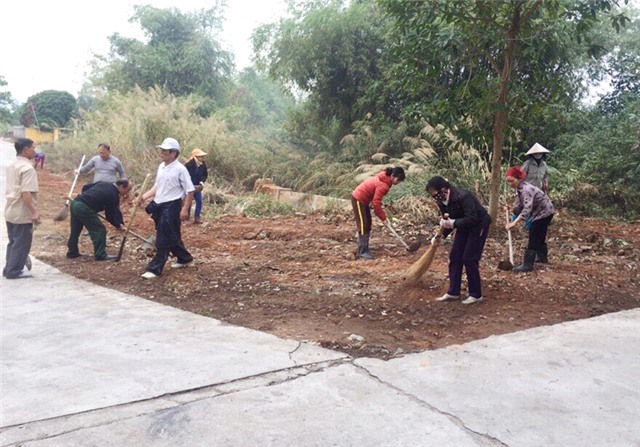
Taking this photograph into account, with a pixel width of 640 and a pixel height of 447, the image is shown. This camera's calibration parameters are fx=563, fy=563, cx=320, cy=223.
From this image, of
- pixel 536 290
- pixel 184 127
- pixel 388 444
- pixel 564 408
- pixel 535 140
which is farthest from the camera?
pixel 184 127

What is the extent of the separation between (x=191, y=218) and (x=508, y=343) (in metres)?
7.88

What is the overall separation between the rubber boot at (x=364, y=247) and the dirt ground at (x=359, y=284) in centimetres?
20

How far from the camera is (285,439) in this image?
304 cm

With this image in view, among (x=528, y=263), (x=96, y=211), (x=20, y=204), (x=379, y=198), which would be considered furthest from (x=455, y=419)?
(x=96, y=211)

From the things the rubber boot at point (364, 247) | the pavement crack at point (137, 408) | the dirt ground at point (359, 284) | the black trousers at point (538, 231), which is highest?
the black trousers at point (538, 231)

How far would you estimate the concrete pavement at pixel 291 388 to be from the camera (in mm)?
3133

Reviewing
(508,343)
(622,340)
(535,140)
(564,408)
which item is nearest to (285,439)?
(564,408)

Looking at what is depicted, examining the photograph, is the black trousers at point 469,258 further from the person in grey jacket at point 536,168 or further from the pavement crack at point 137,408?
the person in grey jacket at point 536,168

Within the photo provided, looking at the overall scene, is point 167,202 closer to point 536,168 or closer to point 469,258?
point 469,258

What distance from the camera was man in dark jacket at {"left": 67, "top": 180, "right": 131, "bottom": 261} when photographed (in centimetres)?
734

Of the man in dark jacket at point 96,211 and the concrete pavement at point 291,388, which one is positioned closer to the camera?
the concrete pavement at point 291,388

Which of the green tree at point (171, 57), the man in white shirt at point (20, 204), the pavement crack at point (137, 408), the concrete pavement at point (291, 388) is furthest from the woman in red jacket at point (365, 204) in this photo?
the green tree at point (171, 57)

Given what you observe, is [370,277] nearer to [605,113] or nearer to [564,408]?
[564,408]

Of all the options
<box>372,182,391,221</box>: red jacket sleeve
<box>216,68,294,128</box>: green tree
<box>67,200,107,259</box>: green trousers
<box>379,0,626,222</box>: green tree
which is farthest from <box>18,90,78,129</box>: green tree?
<box>372,182,391,221</box>: red jacket sleeve
